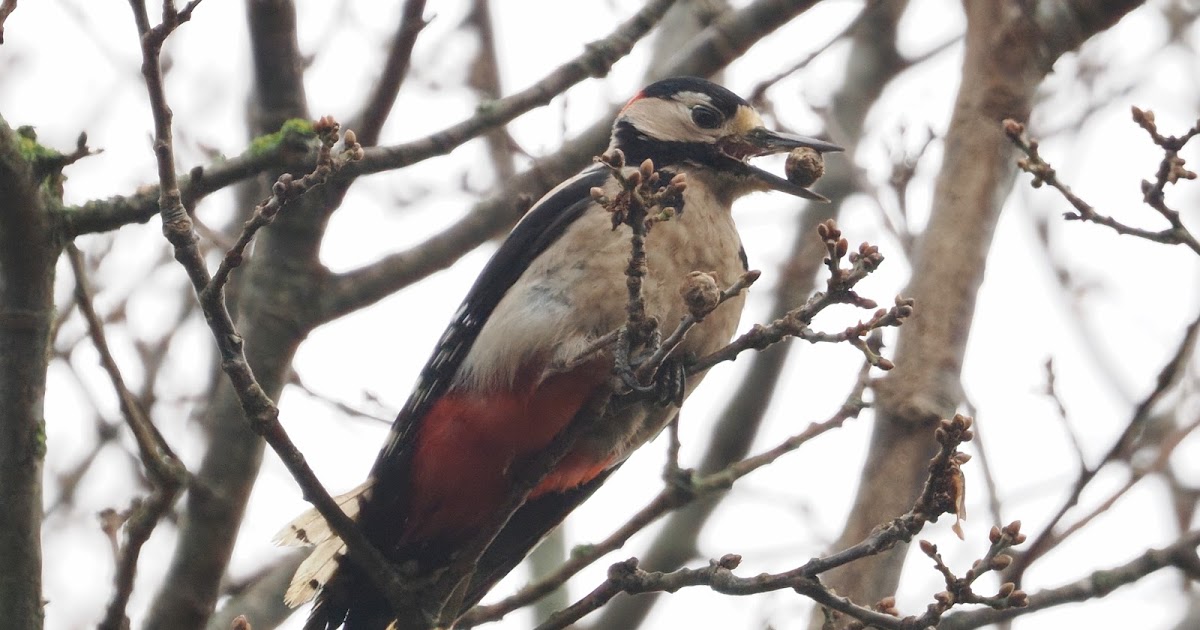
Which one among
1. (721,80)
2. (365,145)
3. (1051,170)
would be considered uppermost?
(721,80)

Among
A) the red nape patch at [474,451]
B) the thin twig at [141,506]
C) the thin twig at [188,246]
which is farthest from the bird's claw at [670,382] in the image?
the thin twig at [141,506]

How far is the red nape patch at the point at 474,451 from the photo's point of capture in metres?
3.77

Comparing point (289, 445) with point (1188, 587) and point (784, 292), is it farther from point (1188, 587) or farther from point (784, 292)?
point (784, 292)

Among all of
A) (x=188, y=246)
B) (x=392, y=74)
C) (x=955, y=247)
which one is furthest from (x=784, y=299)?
(x=188, y=246)

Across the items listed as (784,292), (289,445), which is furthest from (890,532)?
(784,292)

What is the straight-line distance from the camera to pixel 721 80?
271 inches

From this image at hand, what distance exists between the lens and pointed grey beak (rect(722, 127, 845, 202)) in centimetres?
434

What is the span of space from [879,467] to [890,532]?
97cm

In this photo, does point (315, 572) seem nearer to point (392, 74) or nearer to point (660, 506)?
point (660, 506)

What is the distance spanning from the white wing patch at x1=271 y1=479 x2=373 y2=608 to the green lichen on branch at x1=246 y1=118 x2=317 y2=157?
993 millimetres

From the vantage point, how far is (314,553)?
379 cm

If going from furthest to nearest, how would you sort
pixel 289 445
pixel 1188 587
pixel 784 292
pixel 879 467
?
1. pixel 784 292
2. pixel 1188 587
3. pixel 879 467
4. pixel 289 445

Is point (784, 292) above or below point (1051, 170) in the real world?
above

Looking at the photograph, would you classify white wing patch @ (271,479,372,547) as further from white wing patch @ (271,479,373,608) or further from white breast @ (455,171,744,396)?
white breast @ (455,171,744,396)
